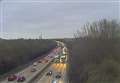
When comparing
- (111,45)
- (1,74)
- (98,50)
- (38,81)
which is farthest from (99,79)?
(1,74)

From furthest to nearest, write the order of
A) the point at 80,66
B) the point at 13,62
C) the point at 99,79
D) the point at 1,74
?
the point at 13,62
the point at 1,74
the point at 80,66
the point at 99,79

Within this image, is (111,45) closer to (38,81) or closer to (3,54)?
(38,81)

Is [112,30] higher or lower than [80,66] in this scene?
higher

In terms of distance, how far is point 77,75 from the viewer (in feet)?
139

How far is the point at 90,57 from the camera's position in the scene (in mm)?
41438

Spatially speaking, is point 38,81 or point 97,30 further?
point 38,81

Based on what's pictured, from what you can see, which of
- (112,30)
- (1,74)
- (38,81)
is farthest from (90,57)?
(1,74)

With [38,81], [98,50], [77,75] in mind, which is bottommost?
[38,81]

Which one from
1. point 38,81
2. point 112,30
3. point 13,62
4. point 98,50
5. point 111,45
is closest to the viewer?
point 111,45

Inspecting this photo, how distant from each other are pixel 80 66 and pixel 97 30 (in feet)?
35.4

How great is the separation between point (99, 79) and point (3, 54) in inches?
2093

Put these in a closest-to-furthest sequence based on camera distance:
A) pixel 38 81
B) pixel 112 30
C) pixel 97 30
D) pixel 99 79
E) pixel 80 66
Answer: pixel 99 79 < pixel 80 66 < pixel 112 30 < pixel 97 30 < pixel 38 81

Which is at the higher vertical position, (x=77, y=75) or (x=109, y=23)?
(x=109, y=23)

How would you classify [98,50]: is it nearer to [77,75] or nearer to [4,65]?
[77,75]
